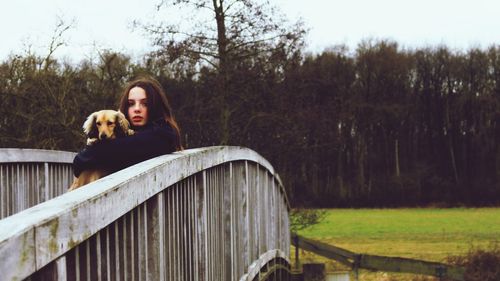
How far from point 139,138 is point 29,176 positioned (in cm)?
363

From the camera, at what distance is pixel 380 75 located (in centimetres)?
5525

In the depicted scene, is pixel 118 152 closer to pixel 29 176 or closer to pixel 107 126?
pixel 107 126

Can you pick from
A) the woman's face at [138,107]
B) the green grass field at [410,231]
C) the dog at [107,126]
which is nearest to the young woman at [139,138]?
the woman's face at [138,107]

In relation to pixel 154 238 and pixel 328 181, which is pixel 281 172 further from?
pixel 328 181

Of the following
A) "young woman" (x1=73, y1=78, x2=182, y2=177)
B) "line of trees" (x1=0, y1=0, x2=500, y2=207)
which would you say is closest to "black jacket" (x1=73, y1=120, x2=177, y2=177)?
"young woman" (x1=73, y1=78, x2=182, y2=177)

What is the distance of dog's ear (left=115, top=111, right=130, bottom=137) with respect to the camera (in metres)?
4.68

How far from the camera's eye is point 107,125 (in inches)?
183

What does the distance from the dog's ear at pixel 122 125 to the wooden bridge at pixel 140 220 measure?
43cm

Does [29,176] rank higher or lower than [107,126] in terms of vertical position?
lower

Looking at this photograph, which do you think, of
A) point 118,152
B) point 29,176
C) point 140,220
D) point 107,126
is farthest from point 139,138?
point 29,176

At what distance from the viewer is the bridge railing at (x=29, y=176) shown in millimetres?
7090

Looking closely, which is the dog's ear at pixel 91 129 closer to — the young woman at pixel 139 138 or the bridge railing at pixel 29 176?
the young woman at pixel 139 138

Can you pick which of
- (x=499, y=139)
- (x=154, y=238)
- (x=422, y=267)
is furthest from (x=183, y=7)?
(x=499, y=139)

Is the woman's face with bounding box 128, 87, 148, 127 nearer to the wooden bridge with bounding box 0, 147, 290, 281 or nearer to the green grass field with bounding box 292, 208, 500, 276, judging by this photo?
the wooden bridge with bounding box 0, 147, 290, 281
